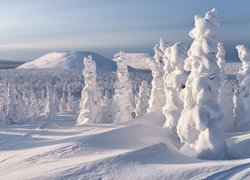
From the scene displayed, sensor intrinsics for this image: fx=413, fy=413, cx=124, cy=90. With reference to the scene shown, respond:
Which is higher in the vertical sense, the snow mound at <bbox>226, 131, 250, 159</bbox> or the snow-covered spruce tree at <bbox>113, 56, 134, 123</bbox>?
the snow-covered spruce tree at <bbox>113, 56, 134, 123</bbox>

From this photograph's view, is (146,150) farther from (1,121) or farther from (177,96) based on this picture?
(1,121)

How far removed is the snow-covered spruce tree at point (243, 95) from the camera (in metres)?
35.2

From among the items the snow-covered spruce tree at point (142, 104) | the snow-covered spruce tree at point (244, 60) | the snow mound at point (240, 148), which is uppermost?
the snow-covered spruce tree at point (244, 60)

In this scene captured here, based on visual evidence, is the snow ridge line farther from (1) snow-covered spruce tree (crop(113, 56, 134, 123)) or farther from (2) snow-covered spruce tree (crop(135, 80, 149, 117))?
(2) snow-covered spruce tree (crop(135, 80, 149, 117))

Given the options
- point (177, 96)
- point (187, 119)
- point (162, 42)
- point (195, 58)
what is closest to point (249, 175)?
point (187, 119)

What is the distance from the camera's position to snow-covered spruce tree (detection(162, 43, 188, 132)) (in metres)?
29.8

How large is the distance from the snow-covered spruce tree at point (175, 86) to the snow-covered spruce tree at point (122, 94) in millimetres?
15526

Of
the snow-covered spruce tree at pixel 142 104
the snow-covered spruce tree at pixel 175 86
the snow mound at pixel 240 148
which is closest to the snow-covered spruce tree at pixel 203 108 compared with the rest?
the snow mound at pixel 240 148

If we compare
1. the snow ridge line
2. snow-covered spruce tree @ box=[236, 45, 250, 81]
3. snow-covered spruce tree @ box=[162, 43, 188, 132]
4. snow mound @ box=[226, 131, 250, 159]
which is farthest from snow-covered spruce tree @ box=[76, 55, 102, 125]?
the snow ridge line

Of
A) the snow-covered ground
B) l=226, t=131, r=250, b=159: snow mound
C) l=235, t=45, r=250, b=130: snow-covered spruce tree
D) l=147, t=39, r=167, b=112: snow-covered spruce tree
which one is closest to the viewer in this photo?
the snow-covered ground

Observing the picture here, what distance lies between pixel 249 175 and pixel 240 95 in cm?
2162

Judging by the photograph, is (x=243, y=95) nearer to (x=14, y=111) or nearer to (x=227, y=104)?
(x=227, y=104)

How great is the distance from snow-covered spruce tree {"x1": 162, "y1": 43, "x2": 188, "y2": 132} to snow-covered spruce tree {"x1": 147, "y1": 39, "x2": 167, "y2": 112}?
22.0 ft

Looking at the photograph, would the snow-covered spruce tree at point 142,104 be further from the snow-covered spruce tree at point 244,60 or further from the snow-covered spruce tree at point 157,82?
the snow-covered spruce tree at point 244,60
